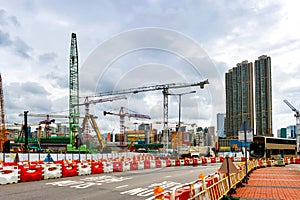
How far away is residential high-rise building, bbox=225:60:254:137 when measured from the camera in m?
98.3

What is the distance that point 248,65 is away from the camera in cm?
9875

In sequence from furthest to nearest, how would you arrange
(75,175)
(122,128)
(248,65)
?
(122,128) → (248,65) → (75,175)

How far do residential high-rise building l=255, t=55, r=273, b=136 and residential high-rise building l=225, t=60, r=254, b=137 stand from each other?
9.67ft

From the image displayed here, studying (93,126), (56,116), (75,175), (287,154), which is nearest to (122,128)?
(56,116)

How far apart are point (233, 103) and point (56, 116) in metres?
98.8

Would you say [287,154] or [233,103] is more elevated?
[233,103]

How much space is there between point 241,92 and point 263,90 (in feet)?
21.8

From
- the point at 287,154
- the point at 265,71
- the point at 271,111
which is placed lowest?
the point at 287,154

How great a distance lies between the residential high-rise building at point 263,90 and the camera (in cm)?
9938

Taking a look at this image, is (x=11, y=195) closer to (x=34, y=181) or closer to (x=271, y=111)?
(x=34, y=181)

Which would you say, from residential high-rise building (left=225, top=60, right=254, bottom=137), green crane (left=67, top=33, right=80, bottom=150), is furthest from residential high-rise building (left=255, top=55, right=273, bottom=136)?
green crane (left=67, top=33, right=80, bottom=150)

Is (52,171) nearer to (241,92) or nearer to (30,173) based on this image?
(30,173)

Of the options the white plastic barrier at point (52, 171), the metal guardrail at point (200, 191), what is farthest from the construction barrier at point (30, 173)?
the metal guardrail at point (200, 191)

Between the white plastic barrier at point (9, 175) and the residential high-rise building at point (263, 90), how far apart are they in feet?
301
